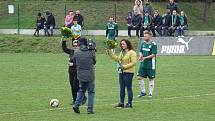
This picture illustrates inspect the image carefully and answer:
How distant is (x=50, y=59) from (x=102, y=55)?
5.23 m

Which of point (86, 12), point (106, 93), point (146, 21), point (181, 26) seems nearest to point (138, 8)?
point (146, 21)

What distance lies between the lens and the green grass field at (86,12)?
2127 inches

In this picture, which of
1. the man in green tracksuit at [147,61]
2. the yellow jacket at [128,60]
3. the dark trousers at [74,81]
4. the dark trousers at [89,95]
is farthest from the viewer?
the man in green tracksuit at [147,61]

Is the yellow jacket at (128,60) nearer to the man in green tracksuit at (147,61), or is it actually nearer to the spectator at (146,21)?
the man in green tracksuit at (147,61)

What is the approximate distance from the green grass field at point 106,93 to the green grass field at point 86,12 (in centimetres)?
1882

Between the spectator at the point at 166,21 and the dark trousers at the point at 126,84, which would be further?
the spectator at the point at 166,21

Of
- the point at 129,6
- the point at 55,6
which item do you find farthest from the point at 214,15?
the point at 55,6

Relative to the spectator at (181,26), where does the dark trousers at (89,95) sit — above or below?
above

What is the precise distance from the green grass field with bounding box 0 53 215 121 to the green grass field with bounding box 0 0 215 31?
1882cm

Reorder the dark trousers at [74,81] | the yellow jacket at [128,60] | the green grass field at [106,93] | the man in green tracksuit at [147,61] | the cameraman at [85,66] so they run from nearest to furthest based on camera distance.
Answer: the green grass field at [106,93] → the cameraman at [85,66] → the yellow jacket at [128,60] → the dark trousers at [74,81] → the man in green tracksuit at [147,61]

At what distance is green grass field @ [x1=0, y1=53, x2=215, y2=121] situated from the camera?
16.4 metres

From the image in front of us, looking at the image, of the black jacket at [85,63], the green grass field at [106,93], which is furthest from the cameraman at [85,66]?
the green grass field at [106,93]

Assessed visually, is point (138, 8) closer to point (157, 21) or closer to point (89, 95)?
point (157, 21)

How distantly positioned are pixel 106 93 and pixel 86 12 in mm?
35045
